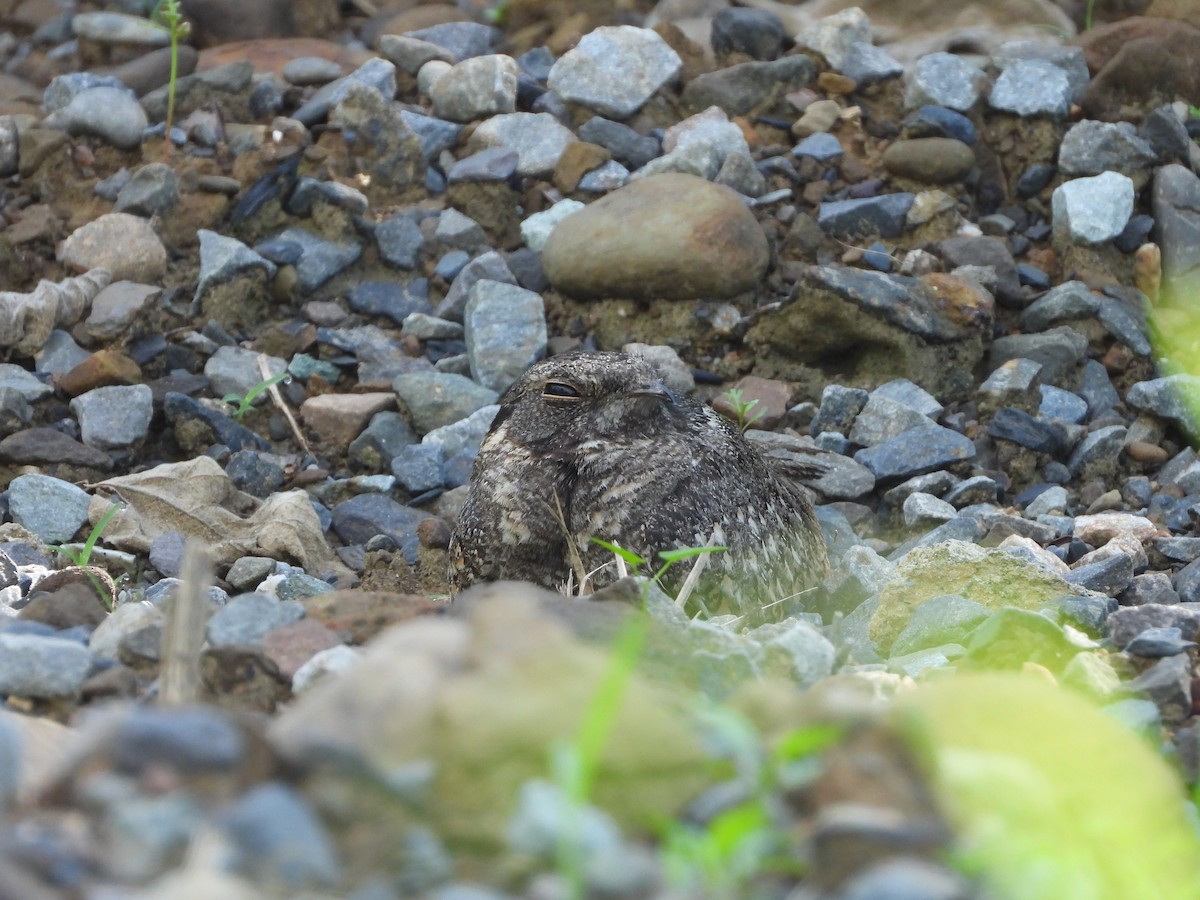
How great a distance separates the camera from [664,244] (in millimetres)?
5656

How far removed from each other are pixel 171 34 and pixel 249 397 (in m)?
1.79

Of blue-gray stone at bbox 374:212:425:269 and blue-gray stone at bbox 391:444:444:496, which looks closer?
blue-gray stone at bbox 391:444:444:496

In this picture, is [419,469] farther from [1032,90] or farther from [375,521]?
[1032,90]

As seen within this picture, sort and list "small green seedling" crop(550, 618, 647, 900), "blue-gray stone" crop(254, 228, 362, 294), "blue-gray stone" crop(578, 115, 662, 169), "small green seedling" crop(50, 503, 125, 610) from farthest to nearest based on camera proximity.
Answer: "blue-gray stone" crop(578, 115, 662, 169) < "blue-gray stone" crop(254, 228, 362, 294) < "small green seedling" crop(50, 503, 125, 610) < "small green seedling" crop(550, 618, 647, 900)

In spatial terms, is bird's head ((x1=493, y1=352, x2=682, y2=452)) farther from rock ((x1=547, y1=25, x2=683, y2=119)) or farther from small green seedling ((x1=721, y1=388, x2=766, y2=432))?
rock ((x1=547, y1=25, x2=683, y2=119))

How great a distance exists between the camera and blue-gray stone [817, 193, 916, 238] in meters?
6.11

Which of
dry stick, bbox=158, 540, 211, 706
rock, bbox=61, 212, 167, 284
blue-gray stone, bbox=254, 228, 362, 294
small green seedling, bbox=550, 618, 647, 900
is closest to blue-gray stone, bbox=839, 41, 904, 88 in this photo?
blue-gray stone, bbox=254, 228, 362, 294

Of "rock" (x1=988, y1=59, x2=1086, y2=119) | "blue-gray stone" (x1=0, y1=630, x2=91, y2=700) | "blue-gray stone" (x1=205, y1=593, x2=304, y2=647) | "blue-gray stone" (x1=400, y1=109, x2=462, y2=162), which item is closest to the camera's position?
"blue-gray stone" (x1=0, y1=630, x2=91, y2=700)

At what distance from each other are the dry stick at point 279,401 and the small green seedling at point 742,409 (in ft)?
5.03

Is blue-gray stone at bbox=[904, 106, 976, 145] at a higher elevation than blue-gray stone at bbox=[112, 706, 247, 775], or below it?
below

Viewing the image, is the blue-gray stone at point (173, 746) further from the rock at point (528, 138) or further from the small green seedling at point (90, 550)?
the rock at point (528, 138)

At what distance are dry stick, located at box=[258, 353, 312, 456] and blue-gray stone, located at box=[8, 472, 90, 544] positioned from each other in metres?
0.89

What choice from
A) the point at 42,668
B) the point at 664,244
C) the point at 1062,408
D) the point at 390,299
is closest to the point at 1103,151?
the point at 1062,408

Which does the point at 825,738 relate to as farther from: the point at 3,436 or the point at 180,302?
the point at 180,302
